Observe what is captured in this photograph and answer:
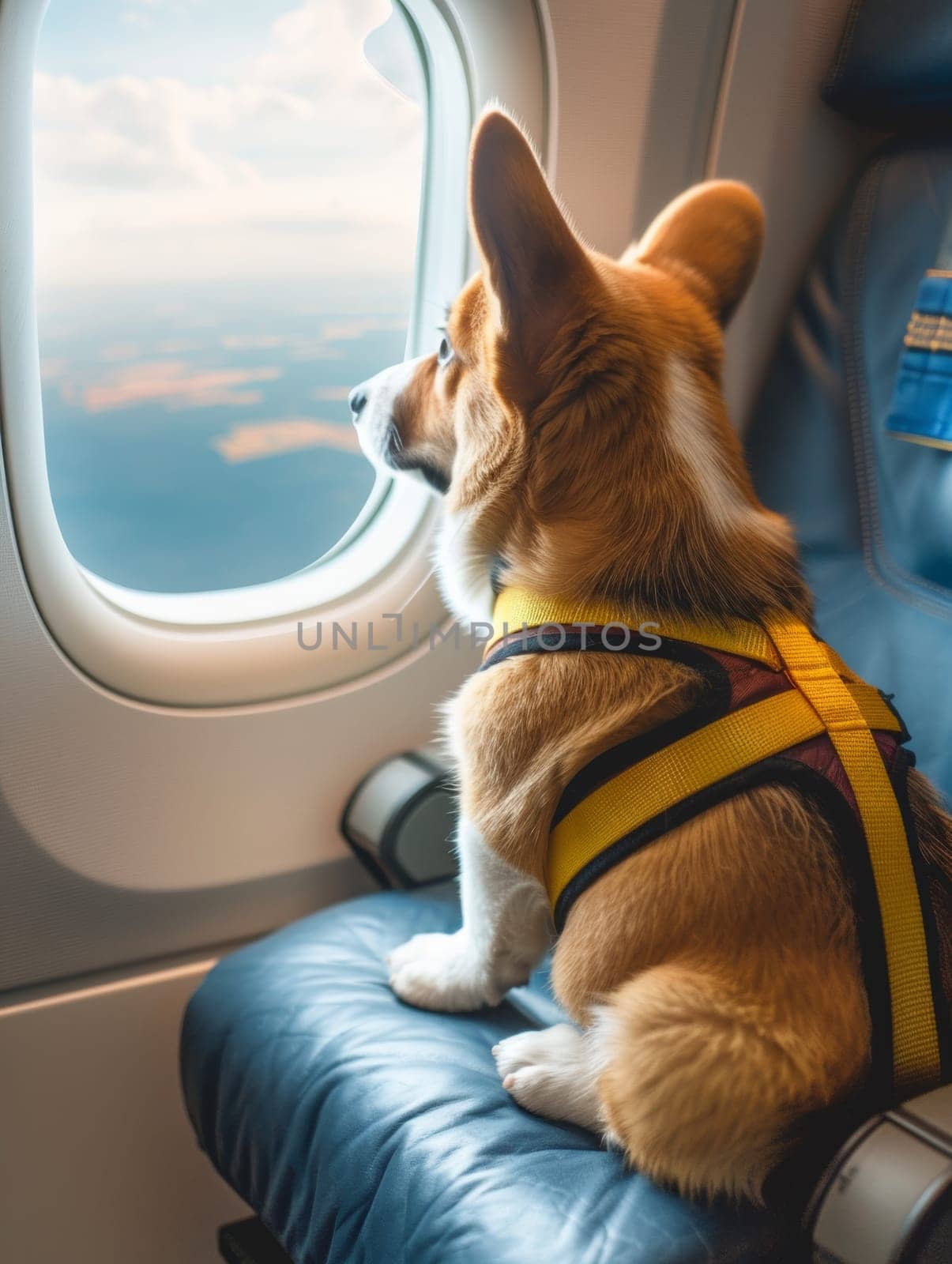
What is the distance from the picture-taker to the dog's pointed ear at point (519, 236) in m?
0.89

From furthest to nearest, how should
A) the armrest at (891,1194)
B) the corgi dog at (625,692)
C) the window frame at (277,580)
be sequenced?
1. the window frame at (277,580)
2. the corgi dog at (625,692)
3. the armrest at (891,1194)

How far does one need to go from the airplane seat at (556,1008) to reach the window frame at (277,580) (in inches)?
15.0

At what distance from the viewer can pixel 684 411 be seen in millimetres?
1021

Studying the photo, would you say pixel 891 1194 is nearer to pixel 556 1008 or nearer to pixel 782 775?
pixel 782 775

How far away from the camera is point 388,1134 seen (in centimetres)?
104

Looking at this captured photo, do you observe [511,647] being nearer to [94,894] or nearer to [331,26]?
[94,894]

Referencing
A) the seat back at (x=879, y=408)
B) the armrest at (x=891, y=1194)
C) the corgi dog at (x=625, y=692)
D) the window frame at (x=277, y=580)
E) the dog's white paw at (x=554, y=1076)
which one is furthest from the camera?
the seat back at (x=879, y=408)

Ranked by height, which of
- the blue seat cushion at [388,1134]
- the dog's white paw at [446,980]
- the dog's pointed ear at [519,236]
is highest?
the dog's pointed ear at [519,236]

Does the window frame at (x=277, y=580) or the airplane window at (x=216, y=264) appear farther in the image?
the airplane window at (x=216, y=264)

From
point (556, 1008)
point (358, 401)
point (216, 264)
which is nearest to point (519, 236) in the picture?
point (358, 401)

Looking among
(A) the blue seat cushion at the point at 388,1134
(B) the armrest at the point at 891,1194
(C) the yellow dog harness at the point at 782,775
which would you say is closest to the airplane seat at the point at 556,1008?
(A) the blue seat cushion at the point at 388,1134

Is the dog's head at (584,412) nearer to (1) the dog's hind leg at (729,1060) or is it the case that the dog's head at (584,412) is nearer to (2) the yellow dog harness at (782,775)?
(2) the yellow dog harness at (782,775)

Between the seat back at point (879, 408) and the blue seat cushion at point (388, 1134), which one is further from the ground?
the seat back at point (879, 408)

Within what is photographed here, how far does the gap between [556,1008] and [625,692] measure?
509mm
